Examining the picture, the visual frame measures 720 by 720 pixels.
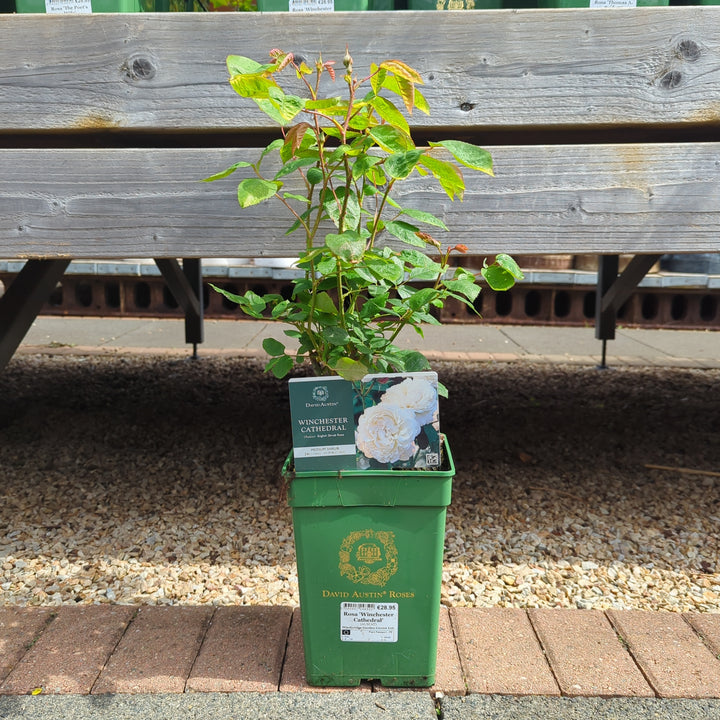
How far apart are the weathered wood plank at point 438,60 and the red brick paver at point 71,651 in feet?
3.72

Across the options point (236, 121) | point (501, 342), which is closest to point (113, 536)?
point (236, 121)

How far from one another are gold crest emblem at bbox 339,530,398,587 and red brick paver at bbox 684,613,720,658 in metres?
0.72

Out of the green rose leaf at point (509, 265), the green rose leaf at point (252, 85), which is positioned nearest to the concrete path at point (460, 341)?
the green rose leaf at point (509, 265)

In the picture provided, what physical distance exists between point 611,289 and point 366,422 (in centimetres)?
266

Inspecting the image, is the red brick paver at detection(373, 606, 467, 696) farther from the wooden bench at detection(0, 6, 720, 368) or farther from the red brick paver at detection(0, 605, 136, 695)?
the wooden bench at detection(0, 6, 720, 368)

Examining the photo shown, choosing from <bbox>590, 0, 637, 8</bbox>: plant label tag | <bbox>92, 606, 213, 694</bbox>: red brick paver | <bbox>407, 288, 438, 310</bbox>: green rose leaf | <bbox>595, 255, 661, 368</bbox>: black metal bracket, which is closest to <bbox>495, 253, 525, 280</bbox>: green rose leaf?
<bbox>407, 288, 438, 310</bbox>: green rose leaf

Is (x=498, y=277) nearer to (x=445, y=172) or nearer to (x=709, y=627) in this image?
(x=445, y=172)

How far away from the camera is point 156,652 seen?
1434mm

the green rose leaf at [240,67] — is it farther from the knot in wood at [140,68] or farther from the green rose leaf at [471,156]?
the knot in wood at [140,68]

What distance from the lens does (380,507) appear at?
1.29 metres

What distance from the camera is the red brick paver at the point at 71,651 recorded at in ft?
4.41

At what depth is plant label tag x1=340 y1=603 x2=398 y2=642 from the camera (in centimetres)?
133

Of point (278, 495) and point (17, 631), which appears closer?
point (17, 631)

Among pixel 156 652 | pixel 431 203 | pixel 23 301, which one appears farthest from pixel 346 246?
pixel 23 301
